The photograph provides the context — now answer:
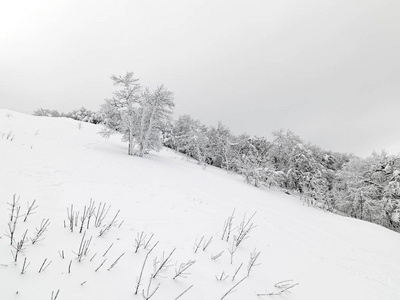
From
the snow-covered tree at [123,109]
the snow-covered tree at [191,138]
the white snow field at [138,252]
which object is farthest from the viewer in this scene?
the snow-covered tree at [191,138]

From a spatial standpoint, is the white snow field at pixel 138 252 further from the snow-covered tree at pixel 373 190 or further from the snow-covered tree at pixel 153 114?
the snow-covered tree at pixel 373 190

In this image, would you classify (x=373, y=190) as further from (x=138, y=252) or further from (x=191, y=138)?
(x=138, y=252)

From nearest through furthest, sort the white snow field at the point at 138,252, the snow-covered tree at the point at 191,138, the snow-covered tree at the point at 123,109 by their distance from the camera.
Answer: the white snow field at the point at 138,252
the snow-covered tree at the point at 123,109
the snow-covered tree at the point at 191,138

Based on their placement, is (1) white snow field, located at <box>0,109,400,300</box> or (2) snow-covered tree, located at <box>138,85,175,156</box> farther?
(2) snow-covered tree, located at <box>138,85,175,156</box>

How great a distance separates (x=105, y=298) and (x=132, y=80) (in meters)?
21.0

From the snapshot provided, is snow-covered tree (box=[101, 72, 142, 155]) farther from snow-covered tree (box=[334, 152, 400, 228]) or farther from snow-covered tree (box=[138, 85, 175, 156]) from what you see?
snow-covered tree (box=[334, 152, 400, 228])

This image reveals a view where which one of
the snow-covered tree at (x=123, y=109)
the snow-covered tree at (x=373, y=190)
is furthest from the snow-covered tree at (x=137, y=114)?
the snow-covered tree at (x=373, y=190)

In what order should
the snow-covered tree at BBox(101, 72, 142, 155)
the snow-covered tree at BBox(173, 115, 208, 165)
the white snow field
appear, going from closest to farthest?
the white snow field → the snow-covered tree at BBox(101, 72, 142, 155) → the snow-covered tree at BBox(173, 115, 208, 165)

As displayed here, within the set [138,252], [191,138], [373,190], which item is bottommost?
[138,252]

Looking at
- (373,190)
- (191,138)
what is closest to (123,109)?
(191,138)

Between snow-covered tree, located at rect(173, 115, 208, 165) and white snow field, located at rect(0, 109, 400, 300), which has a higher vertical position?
A: snow-covered tree, located at rect(173, 115, 208, 165)

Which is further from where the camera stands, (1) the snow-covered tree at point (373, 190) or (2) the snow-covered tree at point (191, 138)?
(2) the snow-covered tree at point (191, 138)

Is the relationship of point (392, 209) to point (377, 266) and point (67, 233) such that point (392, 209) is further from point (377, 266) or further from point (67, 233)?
point (67, 233)

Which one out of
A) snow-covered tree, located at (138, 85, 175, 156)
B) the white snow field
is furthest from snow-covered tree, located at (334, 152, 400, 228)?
snow-covered tree, located at (138, 85, 175, 156)
